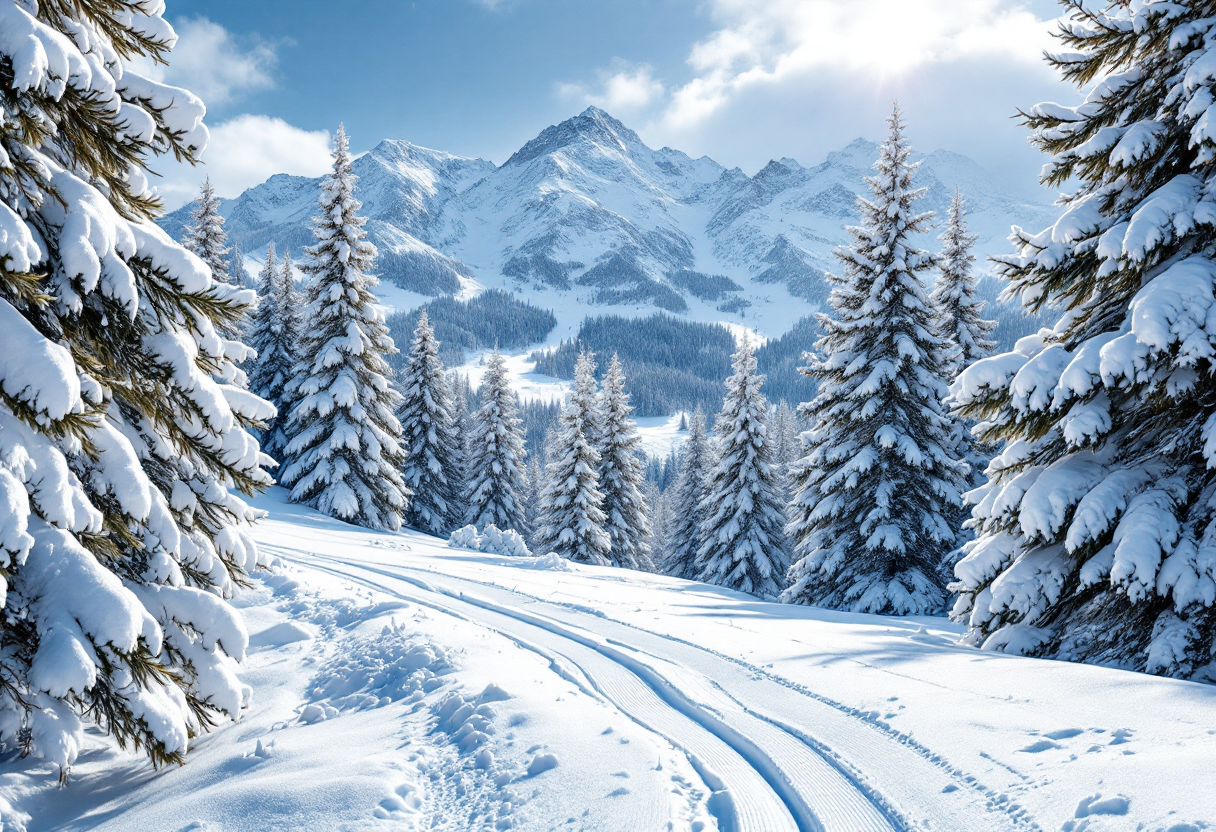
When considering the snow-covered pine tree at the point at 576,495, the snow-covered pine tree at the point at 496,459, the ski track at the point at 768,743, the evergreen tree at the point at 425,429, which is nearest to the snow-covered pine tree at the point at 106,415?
the ski track at the point at 768,743

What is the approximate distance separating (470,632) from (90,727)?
3768 mm

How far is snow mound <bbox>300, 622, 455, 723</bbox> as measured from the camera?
6.23 meters

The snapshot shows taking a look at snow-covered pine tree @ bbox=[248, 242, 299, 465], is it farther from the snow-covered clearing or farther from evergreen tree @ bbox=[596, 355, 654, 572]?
the snow-covered clearing

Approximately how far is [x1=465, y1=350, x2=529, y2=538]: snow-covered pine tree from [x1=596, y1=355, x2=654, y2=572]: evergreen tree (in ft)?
17.1

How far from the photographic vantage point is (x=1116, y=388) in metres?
7.47

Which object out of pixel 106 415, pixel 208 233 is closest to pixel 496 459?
pixel 208 233

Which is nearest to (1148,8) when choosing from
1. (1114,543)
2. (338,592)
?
(1114,543)

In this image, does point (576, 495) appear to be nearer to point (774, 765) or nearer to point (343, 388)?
point (343, 388)

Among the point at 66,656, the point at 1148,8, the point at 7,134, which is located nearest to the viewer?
the point at 66,656

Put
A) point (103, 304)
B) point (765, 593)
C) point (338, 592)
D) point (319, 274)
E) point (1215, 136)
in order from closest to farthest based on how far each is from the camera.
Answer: point (103, 304)
point (1215, 136)
point (338, 592)
point (319, 274)
point (765, 593)

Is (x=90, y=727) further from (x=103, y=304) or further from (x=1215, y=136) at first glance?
(x=1215, y=136)

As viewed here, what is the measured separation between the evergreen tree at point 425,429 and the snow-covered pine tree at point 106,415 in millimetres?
29729

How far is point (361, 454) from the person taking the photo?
26.4 metres

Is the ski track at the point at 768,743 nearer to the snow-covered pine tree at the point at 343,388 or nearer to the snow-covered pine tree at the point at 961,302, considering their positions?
the snow-covered pine tree at the point at 961,302
